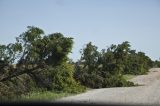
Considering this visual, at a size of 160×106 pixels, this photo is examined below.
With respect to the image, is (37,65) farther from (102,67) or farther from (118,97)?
(102,67)

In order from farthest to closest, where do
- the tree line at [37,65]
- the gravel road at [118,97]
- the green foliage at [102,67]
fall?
1. the green foliage at [102,67]
2. the tree line at [37,65]
3. the gravel road at [118,97]

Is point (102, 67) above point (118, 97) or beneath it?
above

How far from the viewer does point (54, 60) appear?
27641 millimetres

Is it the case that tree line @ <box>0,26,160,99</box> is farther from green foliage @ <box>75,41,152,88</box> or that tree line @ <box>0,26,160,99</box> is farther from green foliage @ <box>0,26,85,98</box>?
green foliage @ <box>75,41,152,88</box>

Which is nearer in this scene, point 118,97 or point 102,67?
point 118,97

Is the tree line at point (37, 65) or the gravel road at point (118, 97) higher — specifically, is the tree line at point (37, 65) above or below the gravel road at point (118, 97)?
above

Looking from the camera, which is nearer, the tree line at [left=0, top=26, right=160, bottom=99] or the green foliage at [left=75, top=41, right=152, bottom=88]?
the tree line at [left=0, top=26, right=160, bottom=99]

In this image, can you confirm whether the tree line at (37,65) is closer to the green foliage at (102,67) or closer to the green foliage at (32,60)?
the green foliage at (32,60)

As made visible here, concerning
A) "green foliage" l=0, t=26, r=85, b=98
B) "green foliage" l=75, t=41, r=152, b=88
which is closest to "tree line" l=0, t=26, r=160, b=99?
"green foliage" l=0, t=26, r=85, b=98

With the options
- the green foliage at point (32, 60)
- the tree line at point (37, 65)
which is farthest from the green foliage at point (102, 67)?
the green foliage at point (32, 60)

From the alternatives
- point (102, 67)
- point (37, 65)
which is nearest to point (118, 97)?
point (37, 65)

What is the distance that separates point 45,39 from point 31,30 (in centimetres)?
139

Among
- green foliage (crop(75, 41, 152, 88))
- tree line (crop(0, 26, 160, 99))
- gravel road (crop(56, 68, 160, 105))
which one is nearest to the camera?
gravel road (crop(56, 68, 160, 105))

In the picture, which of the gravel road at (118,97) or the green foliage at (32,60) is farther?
the green foliage at (32,60)
